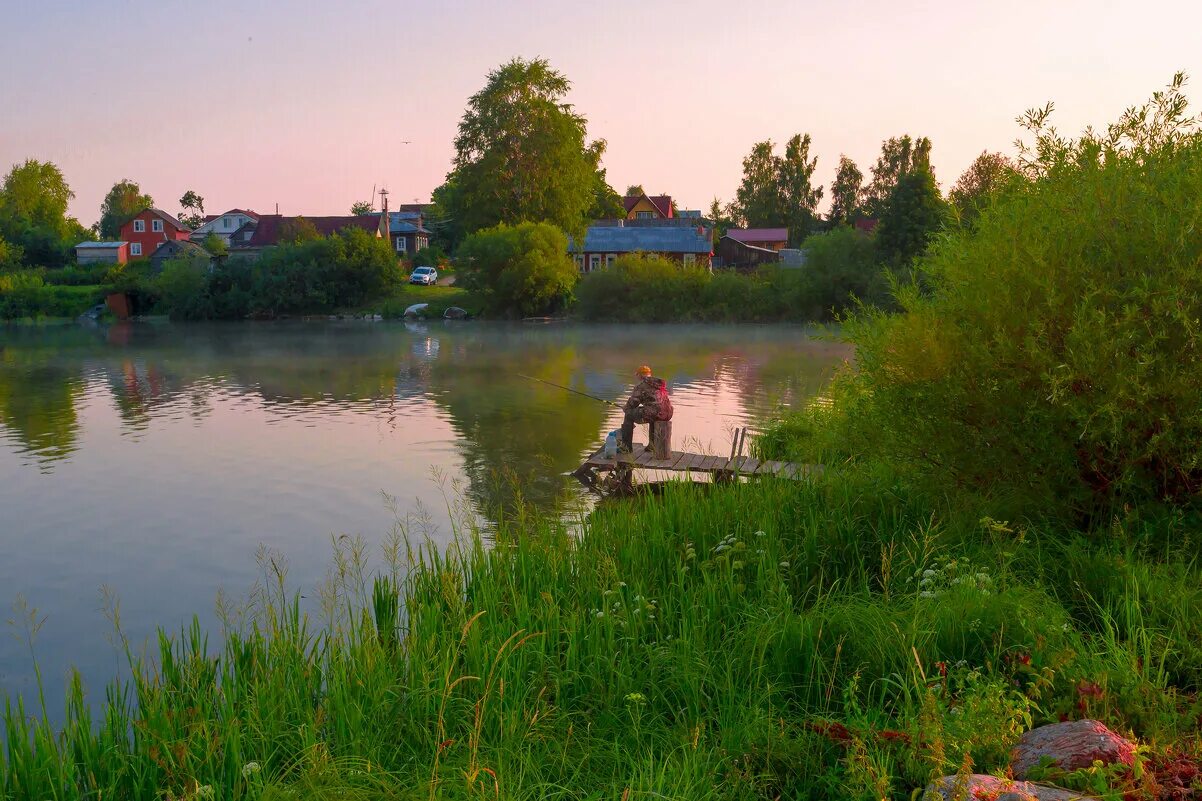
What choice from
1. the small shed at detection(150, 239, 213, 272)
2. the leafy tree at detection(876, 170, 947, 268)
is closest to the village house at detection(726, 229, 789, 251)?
the leafy tree at detection(876, 170, 947, 268)

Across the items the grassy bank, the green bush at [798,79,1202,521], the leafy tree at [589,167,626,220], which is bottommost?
the grassy bank

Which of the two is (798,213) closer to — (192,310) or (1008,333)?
(192,310)

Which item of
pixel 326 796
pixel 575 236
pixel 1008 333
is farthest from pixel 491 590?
pixel 575 236

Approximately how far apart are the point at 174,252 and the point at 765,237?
62928mm

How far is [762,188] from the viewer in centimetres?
11119

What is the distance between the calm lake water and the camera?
40.8ft

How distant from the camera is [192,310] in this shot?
7656 cm

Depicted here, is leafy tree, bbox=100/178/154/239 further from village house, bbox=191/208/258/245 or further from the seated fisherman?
the seated fisherman

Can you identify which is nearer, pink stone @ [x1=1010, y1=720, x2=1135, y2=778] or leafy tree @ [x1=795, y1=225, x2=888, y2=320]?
pink stone @ [x1=1010, y1=720, x2=1135, y2=778]

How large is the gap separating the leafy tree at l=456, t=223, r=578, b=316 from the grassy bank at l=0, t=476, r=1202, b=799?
6128 cm

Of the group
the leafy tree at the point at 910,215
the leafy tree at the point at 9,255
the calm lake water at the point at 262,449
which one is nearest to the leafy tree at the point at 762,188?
the leafy tree at the point at 910,215

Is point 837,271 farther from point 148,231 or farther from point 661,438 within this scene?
point 148,231

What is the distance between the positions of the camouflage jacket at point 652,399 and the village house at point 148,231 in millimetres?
99723

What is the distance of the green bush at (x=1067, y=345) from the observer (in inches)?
298
